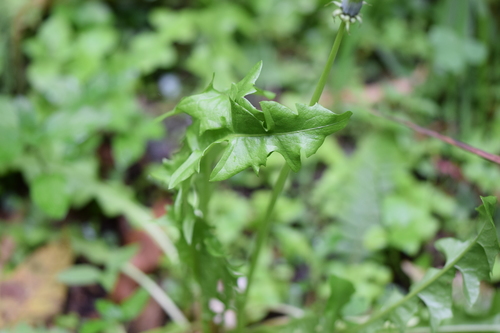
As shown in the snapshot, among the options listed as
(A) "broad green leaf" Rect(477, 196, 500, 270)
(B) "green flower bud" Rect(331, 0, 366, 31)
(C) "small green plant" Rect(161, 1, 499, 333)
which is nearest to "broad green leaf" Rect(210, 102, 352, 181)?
(C) "small green plant" Rect(161, 1, 499, 333)

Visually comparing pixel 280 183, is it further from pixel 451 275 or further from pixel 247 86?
pixel 451 275

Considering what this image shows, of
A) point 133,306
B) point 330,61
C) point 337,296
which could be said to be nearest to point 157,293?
point 133,306

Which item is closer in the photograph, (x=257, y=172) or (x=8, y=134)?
(x=257, y=172)

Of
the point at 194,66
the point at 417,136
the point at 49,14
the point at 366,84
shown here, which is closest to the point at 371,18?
the point at 366,84

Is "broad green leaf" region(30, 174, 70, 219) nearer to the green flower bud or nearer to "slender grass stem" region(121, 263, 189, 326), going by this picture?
"slender grass stem" region(121, 263, 189, 326)

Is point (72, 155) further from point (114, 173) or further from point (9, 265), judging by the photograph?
point (9, 265)

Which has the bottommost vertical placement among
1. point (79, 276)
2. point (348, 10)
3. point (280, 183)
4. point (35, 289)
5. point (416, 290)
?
point (35, 289)

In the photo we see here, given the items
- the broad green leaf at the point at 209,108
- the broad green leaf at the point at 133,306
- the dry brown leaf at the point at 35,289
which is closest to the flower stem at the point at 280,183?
the broad green leaf at the point at 209,108
